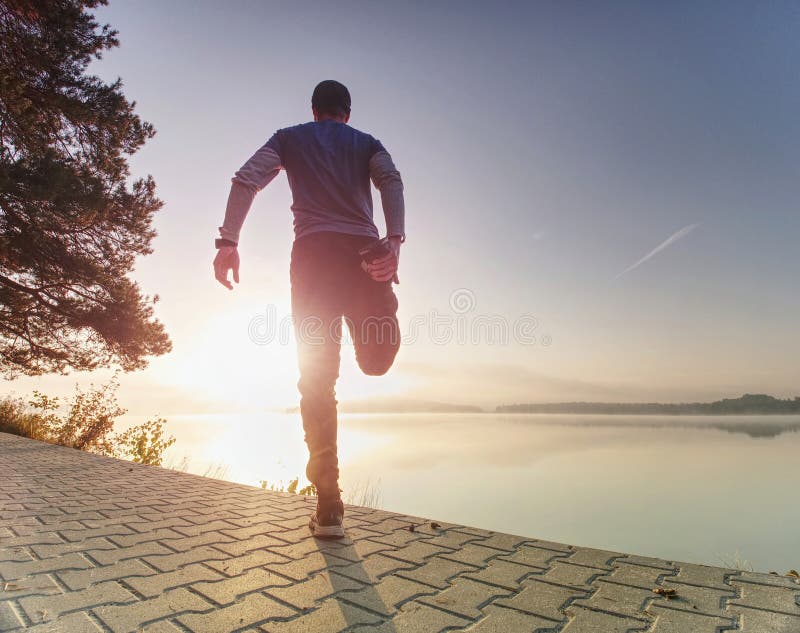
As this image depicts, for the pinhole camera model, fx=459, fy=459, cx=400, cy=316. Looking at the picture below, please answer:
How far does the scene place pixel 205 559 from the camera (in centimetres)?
225

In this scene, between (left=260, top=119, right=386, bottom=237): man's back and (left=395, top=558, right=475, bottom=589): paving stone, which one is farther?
(left=260, top=119, right=386, bottom=237): man's back

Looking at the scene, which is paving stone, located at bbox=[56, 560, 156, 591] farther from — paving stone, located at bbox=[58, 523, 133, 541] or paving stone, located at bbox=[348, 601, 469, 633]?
paving stone, located at bbox=[348, 601, 469, 633]

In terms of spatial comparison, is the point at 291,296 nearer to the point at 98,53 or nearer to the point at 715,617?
the point at 715,617

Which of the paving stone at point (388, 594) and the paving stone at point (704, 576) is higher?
the paving stone at point (388, 594)

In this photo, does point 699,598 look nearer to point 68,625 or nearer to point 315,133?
point 68,625

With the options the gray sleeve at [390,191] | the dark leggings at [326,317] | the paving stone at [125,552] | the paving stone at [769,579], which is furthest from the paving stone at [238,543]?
the paving stone at [769,579]

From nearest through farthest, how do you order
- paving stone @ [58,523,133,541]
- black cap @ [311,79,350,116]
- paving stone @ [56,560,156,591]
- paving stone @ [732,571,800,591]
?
1. paving stone @ [56,560,156,591]
2. paving stone @ [732,571,800,591]
3. paving stone @ [58,523,133,541]
4. black cap @ [311,79,350,116]

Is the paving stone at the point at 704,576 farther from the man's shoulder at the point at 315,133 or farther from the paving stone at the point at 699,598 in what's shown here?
the man's shoulder at the point at 315,133

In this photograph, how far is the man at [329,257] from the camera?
2736 millimetres

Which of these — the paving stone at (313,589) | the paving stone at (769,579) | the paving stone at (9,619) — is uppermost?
the paving stone at (9,619)

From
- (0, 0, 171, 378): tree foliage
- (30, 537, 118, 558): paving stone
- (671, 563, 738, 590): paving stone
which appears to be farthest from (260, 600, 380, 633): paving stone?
(0, 0, 171, 378): tree foliage

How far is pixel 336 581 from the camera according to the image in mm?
1985

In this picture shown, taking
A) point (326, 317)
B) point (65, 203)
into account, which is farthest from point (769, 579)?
point (65, 203)

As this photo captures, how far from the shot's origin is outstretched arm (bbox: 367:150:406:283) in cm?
291
